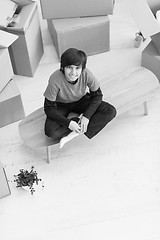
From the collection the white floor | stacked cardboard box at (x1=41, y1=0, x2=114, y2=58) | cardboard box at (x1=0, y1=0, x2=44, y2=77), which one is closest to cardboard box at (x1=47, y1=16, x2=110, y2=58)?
stacked cardboard box at (x1=41, y1=0, x2=114, y2=58)

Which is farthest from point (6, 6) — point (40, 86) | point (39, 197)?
point (39, 197)

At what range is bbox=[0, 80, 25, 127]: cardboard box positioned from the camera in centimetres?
219

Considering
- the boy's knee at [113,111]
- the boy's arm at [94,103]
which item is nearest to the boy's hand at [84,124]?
the boy's arm at [94,103]

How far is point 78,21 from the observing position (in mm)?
2559

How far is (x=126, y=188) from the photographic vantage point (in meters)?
2.00

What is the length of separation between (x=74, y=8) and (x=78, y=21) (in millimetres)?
85

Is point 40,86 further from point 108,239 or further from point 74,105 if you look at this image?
point 108,239

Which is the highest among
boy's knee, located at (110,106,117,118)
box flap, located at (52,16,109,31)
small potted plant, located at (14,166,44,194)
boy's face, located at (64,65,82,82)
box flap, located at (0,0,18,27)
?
box flap, located at (0,0,18,27)

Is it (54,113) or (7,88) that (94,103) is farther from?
(7,88)

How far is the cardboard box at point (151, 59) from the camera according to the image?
2.40 metres

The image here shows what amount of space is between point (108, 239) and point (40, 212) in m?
0.36

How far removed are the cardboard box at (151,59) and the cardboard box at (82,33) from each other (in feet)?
1.04

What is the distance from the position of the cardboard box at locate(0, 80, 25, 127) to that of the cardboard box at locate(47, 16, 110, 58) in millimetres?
509

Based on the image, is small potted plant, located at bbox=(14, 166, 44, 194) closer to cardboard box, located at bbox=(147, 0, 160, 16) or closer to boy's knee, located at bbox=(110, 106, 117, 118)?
boy's knee, located at bbox=(110, 106, 117, 118)
